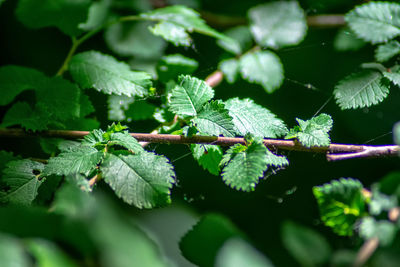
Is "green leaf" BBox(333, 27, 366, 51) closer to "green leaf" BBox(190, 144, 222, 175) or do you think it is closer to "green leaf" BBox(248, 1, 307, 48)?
"green leaf" BBox(248, 1, 307, 48)

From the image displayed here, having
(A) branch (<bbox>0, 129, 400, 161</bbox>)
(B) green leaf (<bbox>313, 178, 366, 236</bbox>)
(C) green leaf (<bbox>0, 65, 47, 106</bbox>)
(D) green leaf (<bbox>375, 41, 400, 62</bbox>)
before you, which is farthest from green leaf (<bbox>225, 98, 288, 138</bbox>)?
(C) green leaf (<bbox>0, 65, 47, 106</bbox>)

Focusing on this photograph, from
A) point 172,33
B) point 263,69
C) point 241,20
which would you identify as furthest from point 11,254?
point 241,20

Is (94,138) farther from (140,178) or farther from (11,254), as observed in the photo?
(11,254)

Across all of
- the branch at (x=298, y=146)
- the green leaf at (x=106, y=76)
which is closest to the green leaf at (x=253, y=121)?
the branch at (x=298, y=146)

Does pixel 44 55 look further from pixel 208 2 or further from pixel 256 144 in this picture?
pixel 256 144

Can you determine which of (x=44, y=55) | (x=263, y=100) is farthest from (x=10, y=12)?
(x=263, y=100)
